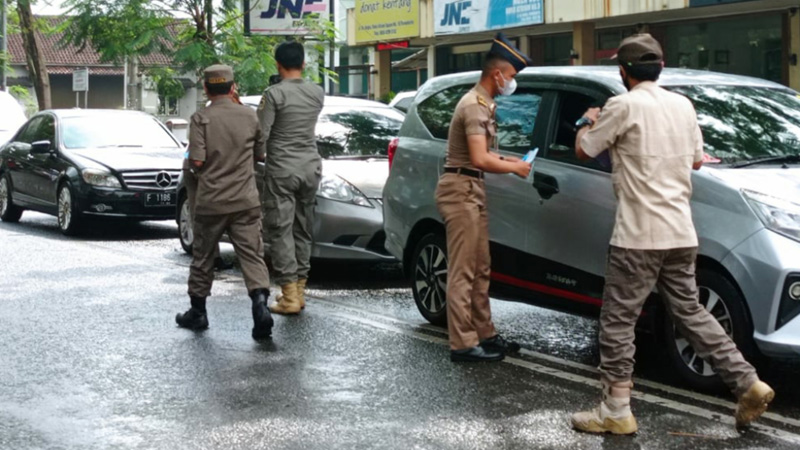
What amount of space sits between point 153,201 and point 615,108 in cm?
989

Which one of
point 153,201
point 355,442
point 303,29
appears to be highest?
point 303,29

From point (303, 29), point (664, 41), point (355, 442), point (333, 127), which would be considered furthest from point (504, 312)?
point (664, 41)

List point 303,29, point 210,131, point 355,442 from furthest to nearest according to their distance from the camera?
point 303,29
point 210,131
point 355,442

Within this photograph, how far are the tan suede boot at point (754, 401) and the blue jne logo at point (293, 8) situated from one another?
44.0 feet

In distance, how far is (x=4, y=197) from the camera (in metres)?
17.4

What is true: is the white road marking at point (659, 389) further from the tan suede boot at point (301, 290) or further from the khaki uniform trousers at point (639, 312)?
the tan suede boot at point (301, 290)

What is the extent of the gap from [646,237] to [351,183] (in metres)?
5.20

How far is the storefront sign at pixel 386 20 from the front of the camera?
3044 cm

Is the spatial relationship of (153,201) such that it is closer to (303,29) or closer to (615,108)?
(303,29)

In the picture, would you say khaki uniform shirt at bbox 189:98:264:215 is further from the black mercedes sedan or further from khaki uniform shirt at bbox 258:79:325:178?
the black mercedes sedan

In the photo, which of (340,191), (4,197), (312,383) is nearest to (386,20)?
(4,197)

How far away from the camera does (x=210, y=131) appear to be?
8.21 meters

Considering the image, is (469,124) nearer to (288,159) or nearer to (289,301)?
(288,159)

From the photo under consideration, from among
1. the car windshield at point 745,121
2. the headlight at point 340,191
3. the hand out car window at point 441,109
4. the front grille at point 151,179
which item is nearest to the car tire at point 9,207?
the front grille at point 151,179
